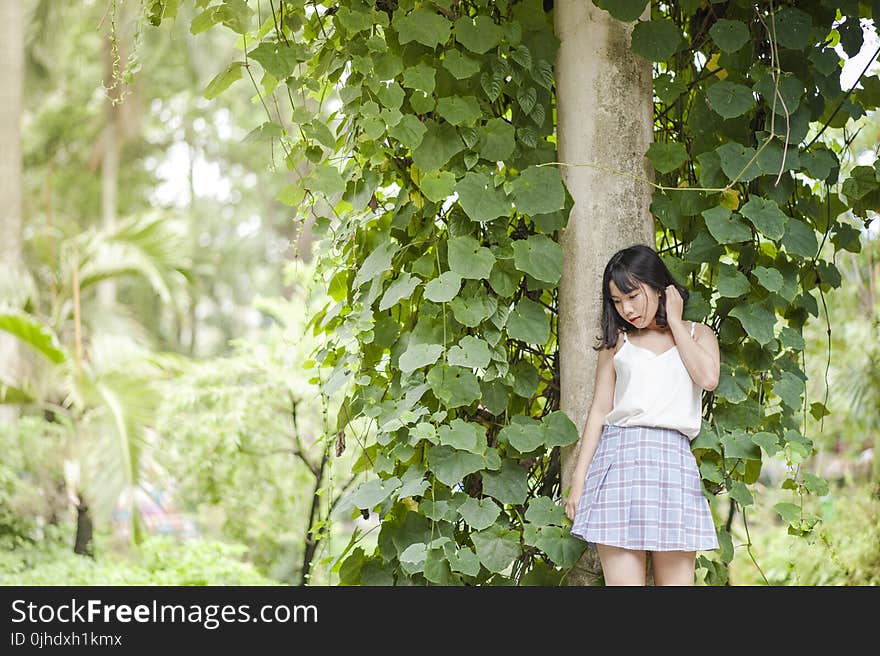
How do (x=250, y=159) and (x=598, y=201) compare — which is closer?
(x=598, y=201)

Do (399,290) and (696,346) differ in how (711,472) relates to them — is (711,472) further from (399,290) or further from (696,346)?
(399,290)

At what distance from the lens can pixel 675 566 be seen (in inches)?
70.6

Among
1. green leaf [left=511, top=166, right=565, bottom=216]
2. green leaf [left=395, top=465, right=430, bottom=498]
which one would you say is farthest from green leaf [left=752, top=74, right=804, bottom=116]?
green leaf [left=395, top=465, right=430, bottom=498]

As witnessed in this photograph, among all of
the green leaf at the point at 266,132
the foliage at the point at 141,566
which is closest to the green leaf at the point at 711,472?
the green leaf at the point at 266,132

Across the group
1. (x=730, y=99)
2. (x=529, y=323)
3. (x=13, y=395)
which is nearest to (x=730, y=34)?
(x=730, y=99)

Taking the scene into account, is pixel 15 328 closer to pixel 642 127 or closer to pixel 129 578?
pixel 129 578

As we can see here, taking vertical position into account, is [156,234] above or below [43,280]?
below

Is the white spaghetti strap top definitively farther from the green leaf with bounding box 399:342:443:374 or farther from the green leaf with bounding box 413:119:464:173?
the green leaf with bounding box 413:119:464:173

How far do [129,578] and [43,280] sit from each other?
12.3ft

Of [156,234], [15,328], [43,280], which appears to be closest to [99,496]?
[15,328]

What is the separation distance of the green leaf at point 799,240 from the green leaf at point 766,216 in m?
0.04

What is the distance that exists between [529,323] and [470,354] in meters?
0.14

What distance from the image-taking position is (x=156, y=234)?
5762 mm

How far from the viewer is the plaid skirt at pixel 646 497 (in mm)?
1729
